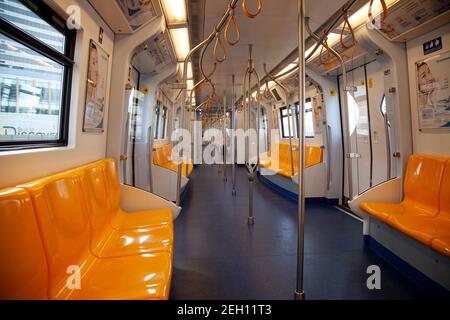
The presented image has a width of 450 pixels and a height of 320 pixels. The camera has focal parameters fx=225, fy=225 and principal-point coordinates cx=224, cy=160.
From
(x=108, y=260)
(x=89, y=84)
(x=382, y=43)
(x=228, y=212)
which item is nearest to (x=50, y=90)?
(x=89, y=84)

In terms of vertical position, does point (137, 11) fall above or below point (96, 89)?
above

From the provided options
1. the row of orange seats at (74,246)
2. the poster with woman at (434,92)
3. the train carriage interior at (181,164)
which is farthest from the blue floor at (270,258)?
the poster with woman at (434,92)

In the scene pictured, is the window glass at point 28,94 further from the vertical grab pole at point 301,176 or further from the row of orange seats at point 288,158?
the row of orange seats at point 288,158

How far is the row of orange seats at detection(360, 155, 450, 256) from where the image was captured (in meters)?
1.82

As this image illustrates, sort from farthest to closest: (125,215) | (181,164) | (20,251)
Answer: (125,215) → (181,164) → (20,251)

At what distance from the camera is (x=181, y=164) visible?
2.18m

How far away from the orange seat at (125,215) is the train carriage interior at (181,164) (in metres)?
0.02

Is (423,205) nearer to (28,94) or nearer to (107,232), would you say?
(107,232)

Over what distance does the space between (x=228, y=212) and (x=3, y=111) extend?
10.6 feet

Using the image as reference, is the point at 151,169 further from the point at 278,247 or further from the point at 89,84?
the point at 278,247

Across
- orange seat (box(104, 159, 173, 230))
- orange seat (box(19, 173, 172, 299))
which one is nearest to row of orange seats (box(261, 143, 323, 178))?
orange seat (box(104, 159, 173, 230))

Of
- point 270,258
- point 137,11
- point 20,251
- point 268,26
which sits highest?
point 268,26

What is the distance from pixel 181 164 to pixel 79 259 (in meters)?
1.10

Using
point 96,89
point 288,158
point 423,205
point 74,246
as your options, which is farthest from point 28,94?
point 288,158
